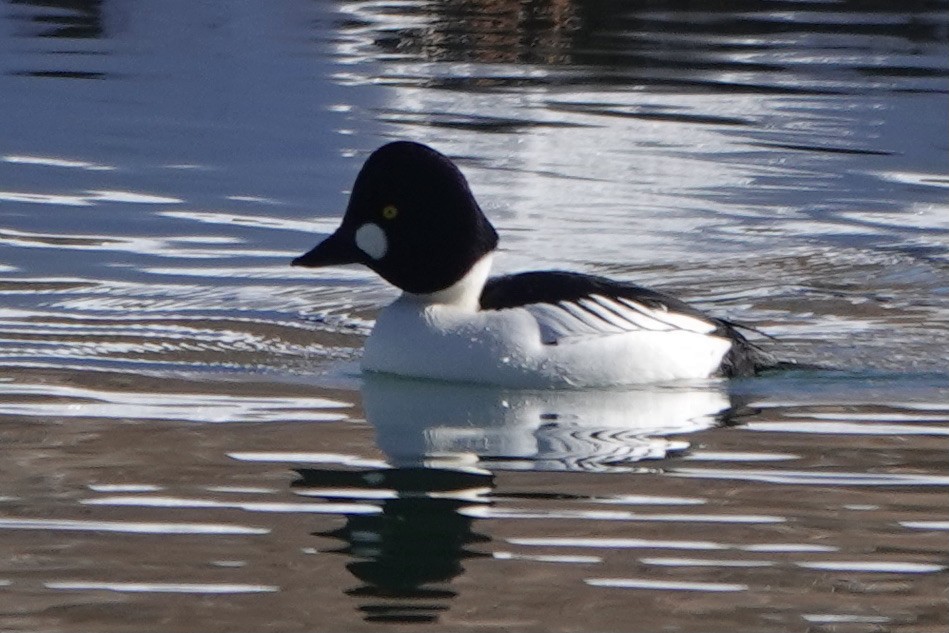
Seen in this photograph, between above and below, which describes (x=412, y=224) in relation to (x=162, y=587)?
above

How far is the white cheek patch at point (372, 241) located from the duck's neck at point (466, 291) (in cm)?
27

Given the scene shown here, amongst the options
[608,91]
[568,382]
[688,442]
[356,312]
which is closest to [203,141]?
[608,91]

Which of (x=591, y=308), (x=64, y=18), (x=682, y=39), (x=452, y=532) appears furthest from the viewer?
(x=64, y=18)

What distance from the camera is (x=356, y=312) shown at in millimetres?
10586

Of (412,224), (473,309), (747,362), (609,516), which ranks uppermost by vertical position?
(412,224)

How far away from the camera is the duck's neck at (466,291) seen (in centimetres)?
891

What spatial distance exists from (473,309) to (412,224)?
0.44 m

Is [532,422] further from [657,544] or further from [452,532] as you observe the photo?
[657,544]

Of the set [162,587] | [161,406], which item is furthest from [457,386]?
[162,587]

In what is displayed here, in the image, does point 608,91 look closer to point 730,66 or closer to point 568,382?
point 730,66

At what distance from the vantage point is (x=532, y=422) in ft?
26.6

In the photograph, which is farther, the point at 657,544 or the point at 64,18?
the point at 64,18

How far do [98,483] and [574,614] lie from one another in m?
1.97

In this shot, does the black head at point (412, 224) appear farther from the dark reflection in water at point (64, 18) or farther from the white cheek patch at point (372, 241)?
the dark reflection in water at point (64, 18)
